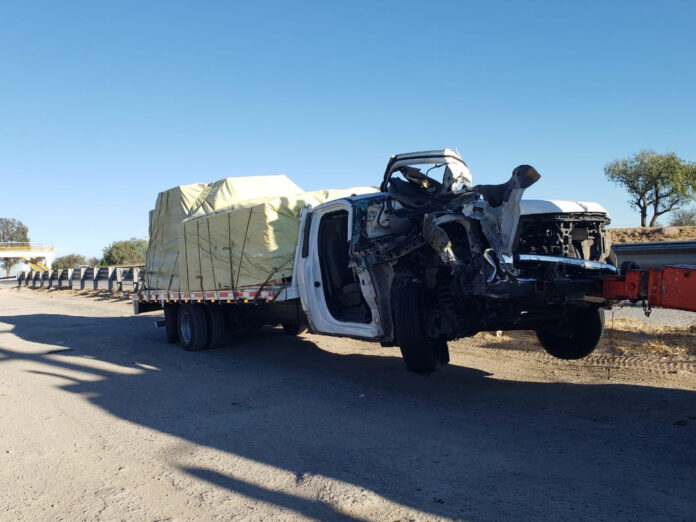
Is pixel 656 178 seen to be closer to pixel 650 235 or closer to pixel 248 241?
pixel 650 235

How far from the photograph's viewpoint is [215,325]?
401 inches

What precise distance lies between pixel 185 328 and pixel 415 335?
6.35 meters

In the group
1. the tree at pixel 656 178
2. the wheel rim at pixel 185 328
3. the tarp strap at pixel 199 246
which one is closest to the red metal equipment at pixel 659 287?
the tarp strap at pixel 199 246

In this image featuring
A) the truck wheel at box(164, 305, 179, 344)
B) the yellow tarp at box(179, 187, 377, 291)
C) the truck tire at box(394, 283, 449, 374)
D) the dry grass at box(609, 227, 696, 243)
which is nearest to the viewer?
the truck tire at box(394, 283, 449, 374)

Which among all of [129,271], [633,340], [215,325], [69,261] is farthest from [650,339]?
[69,261]

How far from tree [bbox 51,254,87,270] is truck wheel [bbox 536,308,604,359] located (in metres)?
69.8

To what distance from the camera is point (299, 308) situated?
8094 millimetres

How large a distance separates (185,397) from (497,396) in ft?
12.0

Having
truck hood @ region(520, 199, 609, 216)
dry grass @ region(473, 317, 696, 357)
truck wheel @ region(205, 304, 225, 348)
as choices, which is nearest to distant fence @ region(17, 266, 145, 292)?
truck wheel @ region(205, 304, 225, 348)

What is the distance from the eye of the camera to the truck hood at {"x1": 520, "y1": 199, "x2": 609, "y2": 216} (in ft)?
17.2

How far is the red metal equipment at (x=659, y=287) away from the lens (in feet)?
13.8

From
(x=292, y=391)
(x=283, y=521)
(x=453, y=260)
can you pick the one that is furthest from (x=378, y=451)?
(x=292, y=391)

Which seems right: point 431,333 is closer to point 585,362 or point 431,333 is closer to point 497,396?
point 497,396

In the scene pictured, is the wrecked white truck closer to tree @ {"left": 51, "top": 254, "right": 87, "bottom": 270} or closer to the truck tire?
the truck tire
